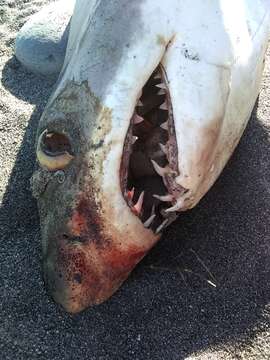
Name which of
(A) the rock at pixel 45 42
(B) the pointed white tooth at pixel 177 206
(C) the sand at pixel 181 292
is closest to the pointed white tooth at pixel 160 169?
(B) the pointed white tooth at pixel 177 206

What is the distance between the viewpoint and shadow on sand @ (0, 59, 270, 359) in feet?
6.92

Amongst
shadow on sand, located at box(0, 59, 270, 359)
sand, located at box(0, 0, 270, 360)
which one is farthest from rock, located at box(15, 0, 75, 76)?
shadow on sand, located at box(0, 59, 270, 359)

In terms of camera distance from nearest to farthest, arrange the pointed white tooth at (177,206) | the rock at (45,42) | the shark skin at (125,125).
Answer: the shark skin at (125,125), the pointed white tooth at (177,206), the rock at (45,42)

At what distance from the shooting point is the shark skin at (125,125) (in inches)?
76.0

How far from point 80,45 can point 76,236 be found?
629 mm

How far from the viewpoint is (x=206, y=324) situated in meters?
2.12

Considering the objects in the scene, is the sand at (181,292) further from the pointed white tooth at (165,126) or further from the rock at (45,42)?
the rock at (45,42)

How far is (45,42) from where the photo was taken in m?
3.53

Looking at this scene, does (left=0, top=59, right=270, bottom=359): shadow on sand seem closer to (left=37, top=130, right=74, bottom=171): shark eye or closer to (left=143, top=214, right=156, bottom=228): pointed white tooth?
(left=143, top=214, right=156, bottom=228): pointed white tooth

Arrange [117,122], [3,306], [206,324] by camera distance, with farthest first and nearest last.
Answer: [3,306]
[206,324]
[117,122]

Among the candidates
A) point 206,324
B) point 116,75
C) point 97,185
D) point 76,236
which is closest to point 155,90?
point 116,75

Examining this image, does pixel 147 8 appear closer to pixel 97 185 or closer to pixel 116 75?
pixel 116 75

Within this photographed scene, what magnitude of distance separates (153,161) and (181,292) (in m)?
0.48

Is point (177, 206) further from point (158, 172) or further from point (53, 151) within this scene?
point (53, 151)
